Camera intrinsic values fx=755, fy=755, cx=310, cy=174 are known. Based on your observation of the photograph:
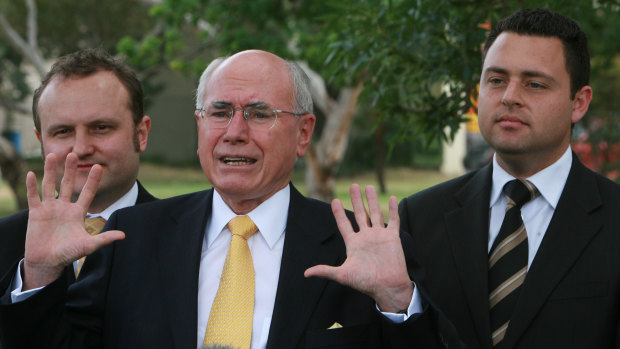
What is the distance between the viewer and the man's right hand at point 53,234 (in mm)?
2543

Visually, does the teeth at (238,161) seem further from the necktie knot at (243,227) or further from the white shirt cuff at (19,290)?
the white shirt cuff at (19,290)

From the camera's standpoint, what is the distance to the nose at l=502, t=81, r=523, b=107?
3.02m

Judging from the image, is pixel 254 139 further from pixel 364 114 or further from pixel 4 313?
pixel 364 114

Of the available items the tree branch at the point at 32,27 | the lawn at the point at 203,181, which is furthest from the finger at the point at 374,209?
the lawn at the point at 203,181

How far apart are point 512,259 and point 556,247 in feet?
0.56

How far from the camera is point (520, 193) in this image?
3.05 meters

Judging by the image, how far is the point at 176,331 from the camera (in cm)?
262

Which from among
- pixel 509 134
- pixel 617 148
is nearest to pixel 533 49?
pixel 509 134

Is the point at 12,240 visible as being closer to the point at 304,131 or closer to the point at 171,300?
the point at 171,300

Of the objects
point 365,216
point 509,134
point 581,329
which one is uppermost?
point 509,134

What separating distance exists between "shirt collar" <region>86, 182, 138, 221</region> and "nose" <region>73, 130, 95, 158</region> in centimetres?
29

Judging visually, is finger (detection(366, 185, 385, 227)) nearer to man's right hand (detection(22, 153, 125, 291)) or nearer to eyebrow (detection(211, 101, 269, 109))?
eyebrow (detection(211, 101, 269, 109))

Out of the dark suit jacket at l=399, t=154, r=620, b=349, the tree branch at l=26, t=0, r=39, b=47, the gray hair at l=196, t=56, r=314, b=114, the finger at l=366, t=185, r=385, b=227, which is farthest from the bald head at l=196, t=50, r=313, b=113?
the tree branch at l=26, t=0, r=39, b=47

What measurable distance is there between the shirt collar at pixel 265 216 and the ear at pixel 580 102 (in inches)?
50.0
